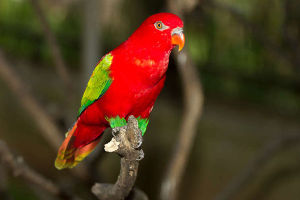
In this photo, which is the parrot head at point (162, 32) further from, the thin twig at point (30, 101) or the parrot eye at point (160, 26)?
the thin twig at point (30, 101)

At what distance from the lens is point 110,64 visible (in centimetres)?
106

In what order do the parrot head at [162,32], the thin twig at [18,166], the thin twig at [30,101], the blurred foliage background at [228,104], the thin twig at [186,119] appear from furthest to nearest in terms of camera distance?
the blurred foliage background at [228,104], the thin twig at [30,101], the thin twig at [186,119], the thin twig at [18,166], the parrot head at [162,32]

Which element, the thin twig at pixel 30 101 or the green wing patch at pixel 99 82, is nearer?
the green wing patch at pixel 99 82

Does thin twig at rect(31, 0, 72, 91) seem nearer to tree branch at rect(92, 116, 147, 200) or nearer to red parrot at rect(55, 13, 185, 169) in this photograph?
red parrot at rect(55, 13, 185, 169)

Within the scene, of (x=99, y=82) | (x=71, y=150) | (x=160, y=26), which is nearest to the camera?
(x=160, y=26)

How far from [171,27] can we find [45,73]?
3.82 meters

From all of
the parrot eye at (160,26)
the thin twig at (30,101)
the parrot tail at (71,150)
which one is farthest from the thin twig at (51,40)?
the parrot eye at (160,26)

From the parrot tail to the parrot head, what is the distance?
0.38 m

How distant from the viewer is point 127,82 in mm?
1025

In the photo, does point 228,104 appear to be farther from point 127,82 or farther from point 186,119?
point 127,82

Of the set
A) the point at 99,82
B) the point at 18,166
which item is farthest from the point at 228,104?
the point at 99,82

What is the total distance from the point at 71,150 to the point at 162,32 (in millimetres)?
520

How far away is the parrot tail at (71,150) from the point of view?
1.21 metres

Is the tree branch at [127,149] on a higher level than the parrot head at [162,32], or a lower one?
lower
